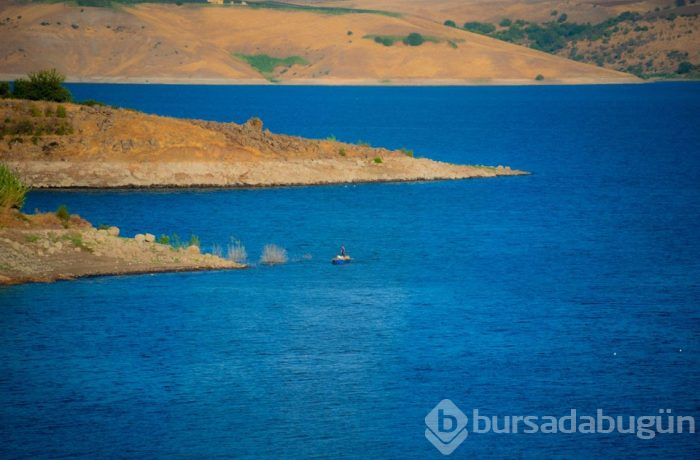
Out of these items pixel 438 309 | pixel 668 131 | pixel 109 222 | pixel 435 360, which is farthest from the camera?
pixel 668 131

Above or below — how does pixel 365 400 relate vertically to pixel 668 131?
above

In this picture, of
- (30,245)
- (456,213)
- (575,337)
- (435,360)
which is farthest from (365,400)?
(456,213)

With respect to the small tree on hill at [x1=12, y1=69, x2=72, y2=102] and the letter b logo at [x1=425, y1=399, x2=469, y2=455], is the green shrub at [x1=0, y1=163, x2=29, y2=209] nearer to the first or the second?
the letter b logo at [x1=425, y1=399, x2=469, y2=455]

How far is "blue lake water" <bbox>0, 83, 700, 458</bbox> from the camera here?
2786cm

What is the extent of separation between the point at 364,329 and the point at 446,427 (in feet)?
28.5

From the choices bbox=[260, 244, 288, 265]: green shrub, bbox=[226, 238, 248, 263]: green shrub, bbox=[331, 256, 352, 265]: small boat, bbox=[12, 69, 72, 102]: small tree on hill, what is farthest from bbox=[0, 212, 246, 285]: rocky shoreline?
bbox=[12, 69, 72, 102]: small tree on hill

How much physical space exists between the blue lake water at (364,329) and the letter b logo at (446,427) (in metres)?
0.25

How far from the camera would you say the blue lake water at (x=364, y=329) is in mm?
27859

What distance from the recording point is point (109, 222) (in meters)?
54.1

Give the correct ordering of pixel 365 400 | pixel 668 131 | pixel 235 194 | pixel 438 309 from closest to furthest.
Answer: pixel 365 400 → pixel 438 309 → pixel 235 194 → pixel 668 131

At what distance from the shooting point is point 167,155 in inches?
2734

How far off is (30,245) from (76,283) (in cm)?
312

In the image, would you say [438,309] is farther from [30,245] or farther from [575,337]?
[30,245]

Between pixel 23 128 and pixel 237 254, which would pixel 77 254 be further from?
pixel 23 128
